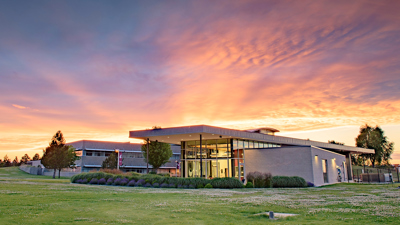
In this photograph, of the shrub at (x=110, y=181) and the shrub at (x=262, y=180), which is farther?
the shrub at (x=110, y=181)

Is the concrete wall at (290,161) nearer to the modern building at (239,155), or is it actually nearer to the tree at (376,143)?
the modern building at (239,155)

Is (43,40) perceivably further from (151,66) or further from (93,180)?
(93,180)

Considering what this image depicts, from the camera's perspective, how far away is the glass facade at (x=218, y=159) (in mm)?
35312

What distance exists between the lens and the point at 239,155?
36.4m

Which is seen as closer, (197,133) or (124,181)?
(124,181)

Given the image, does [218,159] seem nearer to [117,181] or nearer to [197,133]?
[197,133]

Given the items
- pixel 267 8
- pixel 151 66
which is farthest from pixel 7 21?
pixel 267 8

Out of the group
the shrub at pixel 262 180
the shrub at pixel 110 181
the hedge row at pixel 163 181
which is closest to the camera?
the hedge row at pixel 163 181

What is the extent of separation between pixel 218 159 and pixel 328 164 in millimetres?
15115

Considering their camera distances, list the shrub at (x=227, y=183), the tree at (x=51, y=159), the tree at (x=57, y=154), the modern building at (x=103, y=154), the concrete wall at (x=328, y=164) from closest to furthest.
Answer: the shrub at (x=227, y=183), the concrete wall at (x=328, y=164), the tree at (x=51, y=159), the tree at (x=57, y=154), the modern building at (x=103, y=154)

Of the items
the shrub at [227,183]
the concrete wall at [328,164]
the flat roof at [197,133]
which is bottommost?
the shrub at [227,183]

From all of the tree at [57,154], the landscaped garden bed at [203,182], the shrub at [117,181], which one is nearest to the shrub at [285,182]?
the landscaped garden bed at [203,182]

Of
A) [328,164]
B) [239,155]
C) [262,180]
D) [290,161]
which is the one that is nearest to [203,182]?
[262,180]

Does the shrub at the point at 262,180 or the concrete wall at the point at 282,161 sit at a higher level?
the concrete wall at the point at 282,161
